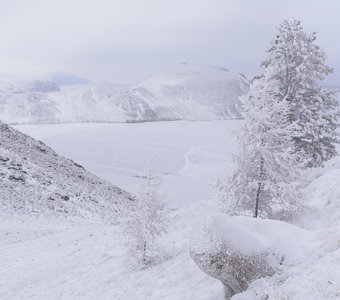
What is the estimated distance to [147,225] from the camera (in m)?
20.8

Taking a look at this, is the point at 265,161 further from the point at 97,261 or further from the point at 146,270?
the point at 97,261

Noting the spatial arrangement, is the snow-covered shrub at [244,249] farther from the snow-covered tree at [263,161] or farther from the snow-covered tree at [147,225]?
the snow-covered tree at [147,225]

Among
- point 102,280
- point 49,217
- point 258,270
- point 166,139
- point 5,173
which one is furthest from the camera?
point 166,139

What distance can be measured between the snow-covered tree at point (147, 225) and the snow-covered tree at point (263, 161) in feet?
10.7

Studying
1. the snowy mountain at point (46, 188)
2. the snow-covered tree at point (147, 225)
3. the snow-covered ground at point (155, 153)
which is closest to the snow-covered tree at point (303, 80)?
the snow-covered tree at point (147, 225)

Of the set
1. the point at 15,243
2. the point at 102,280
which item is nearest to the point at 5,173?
the point at 15,243

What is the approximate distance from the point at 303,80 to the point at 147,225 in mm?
14735

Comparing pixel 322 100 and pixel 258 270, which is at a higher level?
pixel 322 100

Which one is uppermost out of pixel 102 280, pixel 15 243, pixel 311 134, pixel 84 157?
pixel 311 134

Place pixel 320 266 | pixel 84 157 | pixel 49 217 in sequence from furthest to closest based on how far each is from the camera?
pixel 84 157 → pixel 49 217 → pixel 320 266

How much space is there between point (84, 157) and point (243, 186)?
7390 cm

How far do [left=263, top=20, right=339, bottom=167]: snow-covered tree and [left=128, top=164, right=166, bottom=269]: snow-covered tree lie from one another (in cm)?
1171

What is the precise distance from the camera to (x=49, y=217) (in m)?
39.3

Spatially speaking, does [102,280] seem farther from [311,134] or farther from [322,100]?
[322,100]
